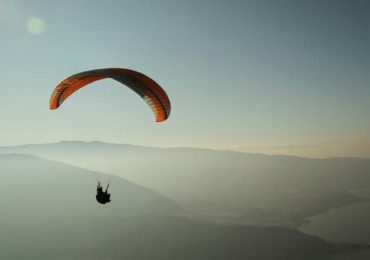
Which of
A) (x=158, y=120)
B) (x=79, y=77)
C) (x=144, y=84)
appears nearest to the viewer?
(x=79, y=77)

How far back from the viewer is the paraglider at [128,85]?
2258 cm

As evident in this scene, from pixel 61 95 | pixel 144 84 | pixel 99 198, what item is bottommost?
pixel 99 198

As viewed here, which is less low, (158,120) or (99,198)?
(158,120)

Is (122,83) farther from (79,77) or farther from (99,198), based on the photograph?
(99,198)

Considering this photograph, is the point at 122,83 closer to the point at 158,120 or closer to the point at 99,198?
the point at 158,120

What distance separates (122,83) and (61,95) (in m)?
4.61

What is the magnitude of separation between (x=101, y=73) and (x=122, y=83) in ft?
7.61

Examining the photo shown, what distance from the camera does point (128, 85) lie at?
24.8m

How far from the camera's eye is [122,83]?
2436 cm

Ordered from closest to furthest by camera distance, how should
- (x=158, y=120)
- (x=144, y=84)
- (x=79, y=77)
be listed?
1. (x=79, y=77)
2. (x=144, y=84)
3. (x=158, y=120)

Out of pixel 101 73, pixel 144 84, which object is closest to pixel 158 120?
pixel 144 84

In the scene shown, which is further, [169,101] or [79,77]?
[169,101]

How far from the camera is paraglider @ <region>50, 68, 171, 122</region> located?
74.1 ft

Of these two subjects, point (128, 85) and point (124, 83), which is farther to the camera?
point (128, 85)
